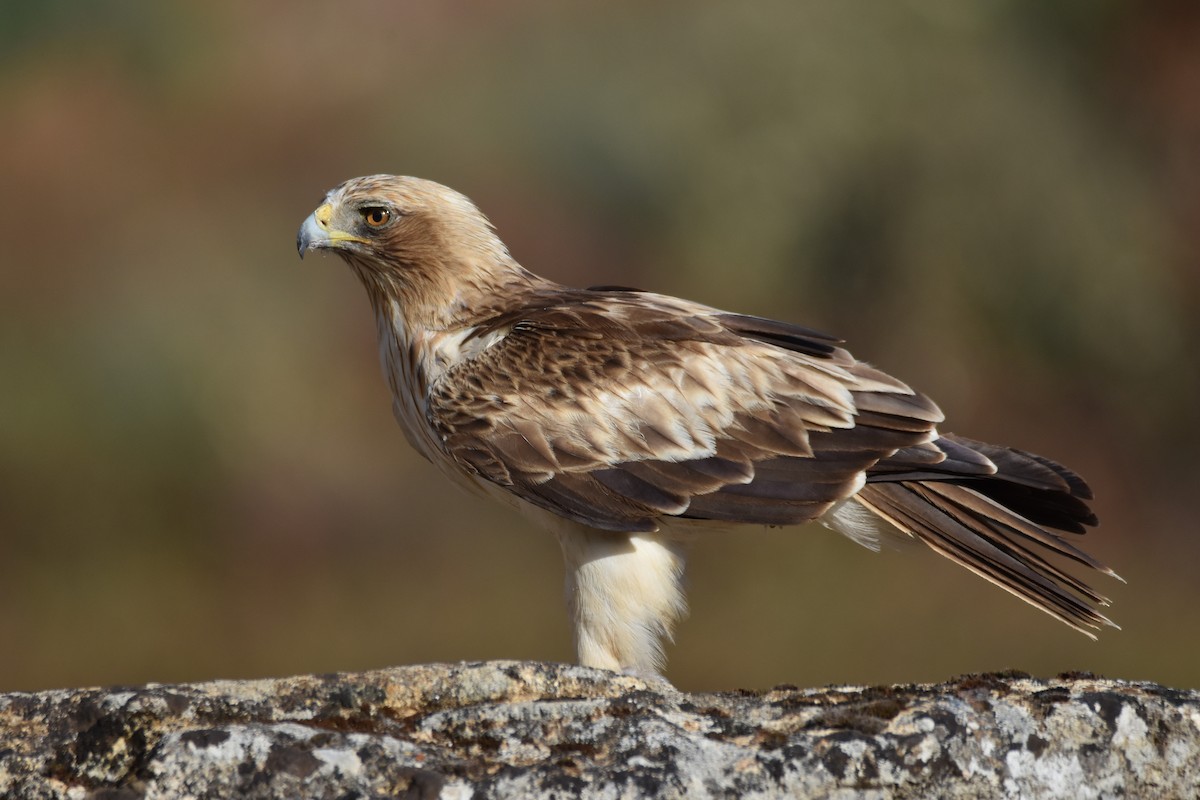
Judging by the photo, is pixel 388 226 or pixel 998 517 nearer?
pixel 998 517

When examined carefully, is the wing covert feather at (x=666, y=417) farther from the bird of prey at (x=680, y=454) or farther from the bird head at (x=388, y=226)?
the bird head at (x=388, y=226)

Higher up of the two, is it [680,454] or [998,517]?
[680,454]

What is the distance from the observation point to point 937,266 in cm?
1288

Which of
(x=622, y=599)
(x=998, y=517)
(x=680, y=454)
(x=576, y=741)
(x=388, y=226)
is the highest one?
(x=388, y=226)

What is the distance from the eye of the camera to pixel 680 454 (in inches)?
215

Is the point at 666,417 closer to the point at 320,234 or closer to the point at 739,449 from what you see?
the point at 739,449

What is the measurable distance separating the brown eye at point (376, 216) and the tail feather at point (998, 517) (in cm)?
244

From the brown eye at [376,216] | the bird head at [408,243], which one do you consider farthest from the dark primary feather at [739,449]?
the brown eye at [376,216]

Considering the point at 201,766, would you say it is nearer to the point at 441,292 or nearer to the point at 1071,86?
the point at 441,292

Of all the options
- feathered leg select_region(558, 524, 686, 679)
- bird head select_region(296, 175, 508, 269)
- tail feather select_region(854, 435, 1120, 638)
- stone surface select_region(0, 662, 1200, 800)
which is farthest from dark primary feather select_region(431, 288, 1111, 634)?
stone surface select_region(0, 662, 1200, 800)

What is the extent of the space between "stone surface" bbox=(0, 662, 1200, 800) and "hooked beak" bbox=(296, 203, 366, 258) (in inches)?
110

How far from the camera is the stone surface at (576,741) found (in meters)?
3.03

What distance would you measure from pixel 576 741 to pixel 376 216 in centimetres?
353

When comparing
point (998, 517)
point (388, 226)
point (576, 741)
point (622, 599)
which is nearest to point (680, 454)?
point (622, 599)
